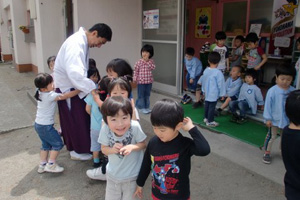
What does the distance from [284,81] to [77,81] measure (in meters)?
2.32

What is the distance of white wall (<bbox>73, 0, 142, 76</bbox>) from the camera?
20.3ft

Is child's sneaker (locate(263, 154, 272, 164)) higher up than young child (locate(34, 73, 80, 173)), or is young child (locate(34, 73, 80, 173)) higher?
young child (locate(34, 73, 80, 173))

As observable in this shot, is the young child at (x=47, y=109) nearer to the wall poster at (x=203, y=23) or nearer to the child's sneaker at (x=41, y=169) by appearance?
the child's sneaker at (x=41, y=169)

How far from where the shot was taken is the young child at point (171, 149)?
1.72m

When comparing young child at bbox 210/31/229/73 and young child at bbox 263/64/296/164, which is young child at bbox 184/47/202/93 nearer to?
A: young child at bbox 210/31/229/73

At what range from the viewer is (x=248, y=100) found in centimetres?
474

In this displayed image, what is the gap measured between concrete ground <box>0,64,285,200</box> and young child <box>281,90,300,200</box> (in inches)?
36.9

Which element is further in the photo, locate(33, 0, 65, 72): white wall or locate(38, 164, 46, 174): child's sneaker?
locate(33, 0, 65, 72): white wall

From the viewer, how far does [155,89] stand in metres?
6.98

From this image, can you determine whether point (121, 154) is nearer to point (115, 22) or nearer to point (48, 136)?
point (48, 136)

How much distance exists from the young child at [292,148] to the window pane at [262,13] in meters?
6.28

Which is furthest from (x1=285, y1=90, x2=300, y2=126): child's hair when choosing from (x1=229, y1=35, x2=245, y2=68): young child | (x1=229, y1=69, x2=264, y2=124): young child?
(x1=229, y1=35, x2=245, y2=68): young child

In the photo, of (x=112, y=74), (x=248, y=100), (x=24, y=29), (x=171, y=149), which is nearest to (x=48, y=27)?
(x=24, y=29)

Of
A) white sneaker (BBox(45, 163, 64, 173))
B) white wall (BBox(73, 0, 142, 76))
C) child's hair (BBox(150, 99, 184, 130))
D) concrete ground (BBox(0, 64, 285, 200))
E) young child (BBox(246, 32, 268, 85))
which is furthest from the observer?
white wall (BBox(73, 0, 142, 76))
